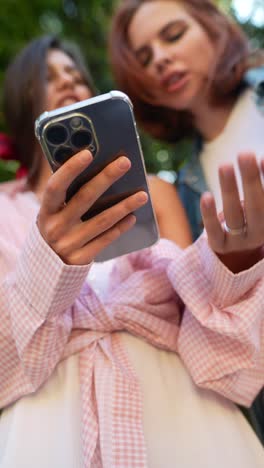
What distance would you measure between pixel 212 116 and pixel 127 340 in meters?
0.57

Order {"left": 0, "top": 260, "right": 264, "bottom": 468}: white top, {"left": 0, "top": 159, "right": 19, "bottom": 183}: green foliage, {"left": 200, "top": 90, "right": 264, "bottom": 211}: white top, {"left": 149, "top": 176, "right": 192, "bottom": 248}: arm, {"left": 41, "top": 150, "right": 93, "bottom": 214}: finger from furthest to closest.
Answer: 1. {"left": 0, "top": 159, "right": 19, "bottom": 183}: green foliage
2. {"left": 200, "top": 90, "right": 264, "bottom": 211}: white top
3. {"left": 149, "top": 176, "right": 192, "bottom": 248}: arm
4. {"left": 0, "top": 260, "right": 264, "bottom": 468}: white top
5. {"left": 41, "top": 150, "right": 93, "bottom": 214}: finger

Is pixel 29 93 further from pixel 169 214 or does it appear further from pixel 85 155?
pixel 85 155

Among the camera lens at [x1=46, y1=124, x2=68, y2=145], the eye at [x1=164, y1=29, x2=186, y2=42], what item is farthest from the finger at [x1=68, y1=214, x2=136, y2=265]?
the eye at [x1=164, y1=29, x2=186, y2=42]

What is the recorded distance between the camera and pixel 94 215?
1.43ft

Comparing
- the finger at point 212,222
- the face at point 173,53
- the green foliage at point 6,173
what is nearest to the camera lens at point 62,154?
the finger at point 212,222

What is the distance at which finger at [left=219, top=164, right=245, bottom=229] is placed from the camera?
0.39 metres

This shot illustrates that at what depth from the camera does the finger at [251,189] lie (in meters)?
0.38

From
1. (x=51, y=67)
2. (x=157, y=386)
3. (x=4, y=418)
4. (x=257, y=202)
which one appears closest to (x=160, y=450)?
(x=157, y=386)

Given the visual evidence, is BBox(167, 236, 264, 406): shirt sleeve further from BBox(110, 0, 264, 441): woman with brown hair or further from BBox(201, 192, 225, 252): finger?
BBox(110, 0, 264, 441): woman with brown hair

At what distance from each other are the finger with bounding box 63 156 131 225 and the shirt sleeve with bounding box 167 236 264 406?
0.14 m

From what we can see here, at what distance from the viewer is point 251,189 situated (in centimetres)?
39

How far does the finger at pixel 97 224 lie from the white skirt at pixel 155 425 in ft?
0.65

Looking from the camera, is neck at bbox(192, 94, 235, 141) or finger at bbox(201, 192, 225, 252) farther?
neck at bbox(192, 94, 235, 141)

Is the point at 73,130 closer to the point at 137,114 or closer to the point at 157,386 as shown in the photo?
the point at 157,386
